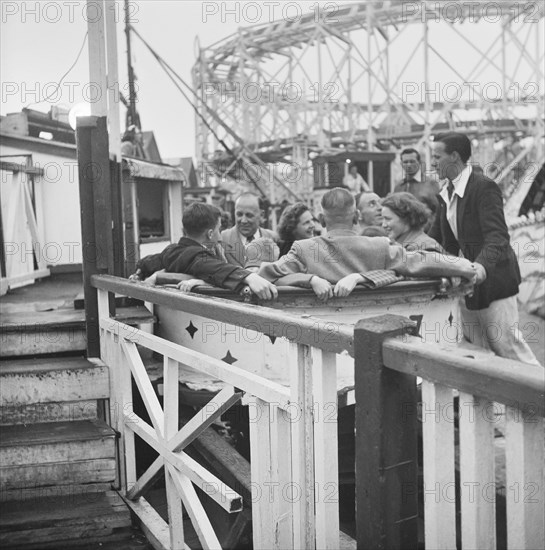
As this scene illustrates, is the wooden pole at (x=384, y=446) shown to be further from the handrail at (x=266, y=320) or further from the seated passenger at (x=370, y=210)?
the seated passenger at (x=370, y=210)

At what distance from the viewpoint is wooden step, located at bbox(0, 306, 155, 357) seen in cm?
418

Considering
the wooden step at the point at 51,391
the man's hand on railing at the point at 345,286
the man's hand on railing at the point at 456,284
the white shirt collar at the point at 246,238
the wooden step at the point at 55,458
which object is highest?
the white shirt collar at the point at 246,238

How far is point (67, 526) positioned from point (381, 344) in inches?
96.8

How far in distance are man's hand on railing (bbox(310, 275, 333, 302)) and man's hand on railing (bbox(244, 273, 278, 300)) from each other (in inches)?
8.3

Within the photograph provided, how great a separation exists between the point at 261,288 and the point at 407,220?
1399 millimetres

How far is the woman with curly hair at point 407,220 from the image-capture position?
15.0 feet

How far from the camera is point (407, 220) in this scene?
4637 millimetres

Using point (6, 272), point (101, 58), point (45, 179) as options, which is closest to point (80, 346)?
point (101, 58)

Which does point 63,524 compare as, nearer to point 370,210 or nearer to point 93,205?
point 93,205

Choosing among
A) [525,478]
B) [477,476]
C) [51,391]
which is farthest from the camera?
[51,391]

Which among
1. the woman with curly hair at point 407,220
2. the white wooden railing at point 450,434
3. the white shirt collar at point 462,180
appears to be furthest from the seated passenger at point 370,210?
the white wooden railing at point 450,434

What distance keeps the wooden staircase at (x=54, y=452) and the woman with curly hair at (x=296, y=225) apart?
56.6 inches

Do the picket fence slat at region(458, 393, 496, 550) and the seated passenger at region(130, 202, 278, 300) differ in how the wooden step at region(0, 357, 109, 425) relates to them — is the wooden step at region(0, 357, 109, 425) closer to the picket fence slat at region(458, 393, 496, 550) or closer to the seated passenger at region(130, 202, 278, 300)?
the seated passenger at region(130, 202, 278, 300)

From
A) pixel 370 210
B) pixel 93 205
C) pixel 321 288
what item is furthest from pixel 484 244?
pixel 93 205
